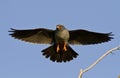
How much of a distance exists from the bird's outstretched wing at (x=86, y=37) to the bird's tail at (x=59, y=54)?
0.35 m

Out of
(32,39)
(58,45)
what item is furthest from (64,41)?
(32,39)

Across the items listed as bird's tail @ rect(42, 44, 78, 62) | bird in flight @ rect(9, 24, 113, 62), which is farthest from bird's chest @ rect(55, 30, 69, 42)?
bird's tail @ rect(42, 44, 78, 62)

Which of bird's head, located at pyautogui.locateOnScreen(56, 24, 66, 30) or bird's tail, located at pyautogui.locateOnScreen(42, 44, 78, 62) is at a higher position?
bird's head, located at pyautogui.locateOnScreen(56, 24, 66, 30)

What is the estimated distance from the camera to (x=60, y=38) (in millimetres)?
12102

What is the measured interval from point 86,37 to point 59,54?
1095 mm

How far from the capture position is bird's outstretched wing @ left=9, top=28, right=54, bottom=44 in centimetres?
1235

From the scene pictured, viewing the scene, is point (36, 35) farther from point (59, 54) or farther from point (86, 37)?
point (86, 37)

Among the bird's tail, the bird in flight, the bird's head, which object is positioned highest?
the bird's head

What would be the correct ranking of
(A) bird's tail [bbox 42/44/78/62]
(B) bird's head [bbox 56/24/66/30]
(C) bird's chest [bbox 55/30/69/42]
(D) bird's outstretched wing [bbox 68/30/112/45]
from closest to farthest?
(C) bird's chest [bbox 55/30/69/42]
(B) bird's head [bbox 56/24/66/30]
(A) bird's tail [bbox 42/44/78/62]
(D) bird's outstretched wing [bbox 68/30/112/45]

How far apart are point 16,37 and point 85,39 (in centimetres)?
225

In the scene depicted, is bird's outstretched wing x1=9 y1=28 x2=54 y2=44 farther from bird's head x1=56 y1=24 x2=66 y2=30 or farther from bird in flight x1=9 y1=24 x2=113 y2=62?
bird's head x1=56 y1=24 x2=66 y2=30

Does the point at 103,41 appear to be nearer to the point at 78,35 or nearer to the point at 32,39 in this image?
the point at 78,35

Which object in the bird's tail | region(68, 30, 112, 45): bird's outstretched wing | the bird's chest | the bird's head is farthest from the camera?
region(68, 30, 112, 45): bird's outstretched wing

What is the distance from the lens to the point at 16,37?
1223cm
